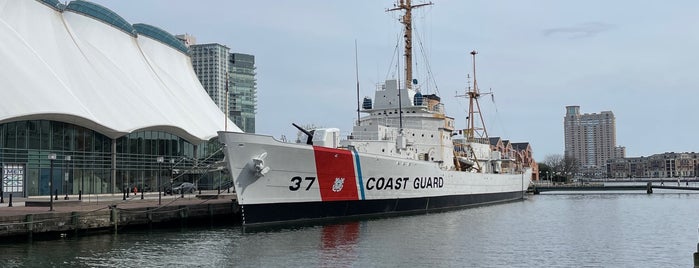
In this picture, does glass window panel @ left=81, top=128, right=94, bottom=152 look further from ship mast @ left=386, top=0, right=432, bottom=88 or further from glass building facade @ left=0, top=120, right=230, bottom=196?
ship mast @ left=386, top=0, right=432, bottom=88

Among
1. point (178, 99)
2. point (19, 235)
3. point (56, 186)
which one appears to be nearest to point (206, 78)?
point (178, 99)

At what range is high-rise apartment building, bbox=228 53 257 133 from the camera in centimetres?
10675

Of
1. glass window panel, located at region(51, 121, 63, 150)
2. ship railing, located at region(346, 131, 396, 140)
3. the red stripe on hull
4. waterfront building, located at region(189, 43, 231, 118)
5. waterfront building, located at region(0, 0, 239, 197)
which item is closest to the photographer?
the red stripe on hull

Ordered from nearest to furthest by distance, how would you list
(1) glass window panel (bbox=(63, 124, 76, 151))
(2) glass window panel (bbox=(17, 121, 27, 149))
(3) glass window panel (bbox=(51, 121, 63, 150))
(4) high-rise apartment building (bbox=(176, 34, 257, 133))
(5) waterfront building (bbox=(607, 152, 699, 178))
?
(2) glass window panel (bbox=(17, 121, 27, 149)) → (3) glass window panel (bbox=(51, 121, 63, 150)) → (1) glass window panel (bbox=(63, 124, 76, 151)) → (4) high-rise apartment building (bbox=(176, 34, 257, 133)) → (5) waterfront building (bbox=(607, 152, 699, 178))

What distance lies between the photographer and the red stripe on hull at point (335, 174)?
2723 centimetres

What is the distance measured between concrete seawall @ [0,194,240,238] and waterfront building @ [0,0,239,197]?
233 inches

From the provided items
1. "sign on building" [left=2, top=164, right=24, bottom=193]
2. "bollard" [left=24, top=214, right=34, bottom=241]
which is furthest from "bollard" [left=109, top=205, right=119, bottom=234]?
"sign on building" [left=2, top=164, right=24, bottom=193]

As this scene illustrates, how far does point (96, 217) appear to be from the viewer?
2369 centimetres

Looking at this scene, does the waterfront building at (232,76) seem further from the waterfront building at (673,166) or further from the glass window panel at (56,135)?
the waterfront building at (673,166)

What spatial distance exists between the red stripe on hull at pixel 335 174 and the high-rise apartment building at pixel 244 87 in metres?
74.9

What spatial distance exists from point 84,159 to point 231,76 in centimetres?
6850

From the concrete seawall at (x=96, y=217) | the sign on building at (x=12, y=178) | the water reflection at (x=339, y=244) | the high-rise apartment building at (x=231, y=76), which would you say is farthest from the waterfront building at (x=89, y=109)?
the high-rise apartment building at (x=231, y=76)

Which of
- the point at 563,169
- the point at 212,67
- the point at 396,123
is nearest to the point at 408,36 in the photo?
the point at 396,123

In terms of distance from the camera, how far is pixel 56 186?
126 ft
